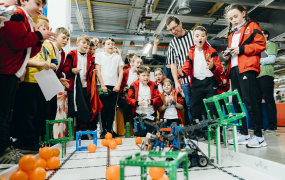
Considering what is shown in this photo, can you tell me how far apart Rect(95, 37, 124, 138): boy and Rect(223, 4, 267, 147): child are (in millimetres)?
1839

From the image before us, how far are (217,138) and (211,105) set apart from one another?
786 mm

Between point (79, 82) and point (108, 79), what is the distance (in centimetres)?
55

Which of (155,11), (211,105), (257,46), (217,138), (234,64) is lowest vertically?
(217,138)

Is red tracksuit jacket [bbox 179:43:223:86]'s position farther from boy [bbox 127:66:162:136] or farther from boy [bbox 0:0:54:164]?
boy [bbox 0:0:54:164]

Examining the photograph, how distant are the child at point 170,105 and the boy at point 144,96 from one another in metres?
0.13

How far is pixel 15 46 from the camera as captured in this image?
149 cm

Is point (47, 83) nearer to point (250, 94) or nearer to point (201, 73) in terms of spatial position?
point (201, 73)

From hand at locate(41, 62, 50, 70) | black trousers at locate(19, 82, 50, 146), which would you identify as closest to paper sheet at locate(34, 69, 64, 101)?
hand at locate(41, 62, 50, 70)

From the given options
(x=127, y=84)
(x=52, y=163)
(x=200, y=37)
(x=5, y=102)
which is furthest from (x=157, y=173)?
(x=127, y=84)

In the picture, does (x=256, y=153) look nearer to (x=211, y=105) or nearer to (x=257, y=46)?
(x=211, y=105)

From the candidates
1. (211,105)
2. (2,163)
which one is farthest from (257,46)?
(2,163)

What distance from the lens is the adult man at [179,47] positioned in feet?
9.48

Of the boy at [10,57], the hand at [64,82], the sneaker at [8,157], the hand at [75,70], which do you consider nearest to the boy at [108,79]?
the hand at [75,70]

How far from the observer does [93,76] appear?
9.68ft
